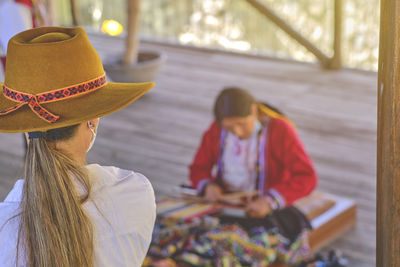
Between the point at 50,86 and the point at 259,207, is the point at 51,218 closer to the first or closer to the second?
the point at 50,86

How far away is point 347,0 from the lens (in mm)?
6457

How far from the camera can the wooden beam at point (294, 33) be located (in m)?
5.94

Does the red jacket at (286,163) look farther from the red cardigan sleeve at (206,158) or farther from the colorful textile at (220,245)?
the colorful textile at (220,245)

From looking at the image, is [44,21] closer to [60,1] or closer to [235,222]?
[235,222]

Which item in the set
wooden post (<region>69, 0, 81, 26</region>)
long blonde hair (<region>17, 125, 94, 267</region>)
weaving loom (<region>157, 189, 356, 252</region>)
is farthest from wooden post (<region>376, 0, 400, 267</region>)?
wooden post (<region>69, 0, 81, 26</region>)

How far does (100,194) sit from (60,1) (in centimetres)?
750

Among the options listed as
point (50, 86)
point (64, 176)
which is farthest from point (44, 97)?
point (64, 176)

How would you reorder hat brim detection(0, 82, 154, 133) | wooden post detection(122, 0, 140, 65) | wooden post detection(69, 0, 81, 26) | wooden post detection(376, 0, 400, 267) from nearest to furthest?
wooden post detection(376, 0, 400, 267)
hat brim detection(0, 82, 154, 133)
wooden post detection(122, 0, 140, 65)
wooden post detection(69, 0, 81, 26)

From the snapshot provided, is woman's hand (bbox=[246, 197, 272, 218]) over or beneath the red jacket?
beneath

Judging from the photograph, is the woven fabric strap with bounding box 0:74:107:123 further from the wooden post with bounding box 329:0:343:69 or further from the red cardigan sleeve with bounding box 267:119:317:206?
the wooden post with bounding box 329:0:343:69

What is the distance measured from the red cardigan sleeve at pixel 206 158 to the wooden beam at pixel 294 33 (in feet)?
10.6

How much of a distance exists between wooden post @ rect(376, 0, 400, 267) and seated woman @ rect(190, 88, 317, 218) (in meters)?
1.42

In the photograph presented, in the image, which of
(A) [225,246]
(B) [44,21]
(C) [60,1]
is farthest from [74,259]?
(C) [60,1]

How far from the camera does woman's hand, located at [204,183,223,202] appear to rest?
2850 mm
